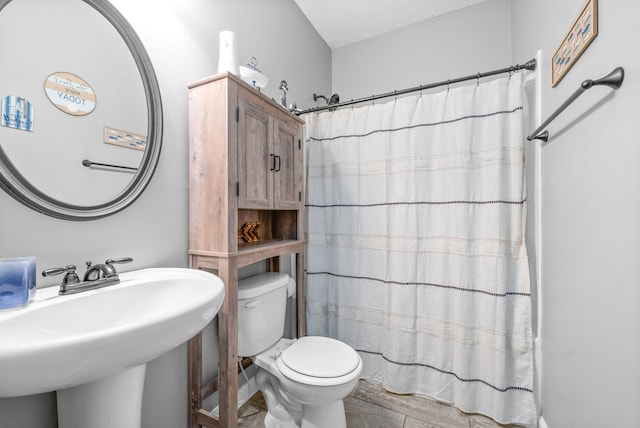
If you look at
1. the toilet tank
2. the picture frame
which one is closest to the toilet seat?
the toilet tank

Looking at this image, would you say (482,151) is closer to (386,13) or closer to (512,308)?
(512,308)

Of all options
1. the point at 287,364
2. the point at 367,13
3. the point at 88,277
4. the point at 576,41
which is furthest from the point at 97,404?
the point at 367,13

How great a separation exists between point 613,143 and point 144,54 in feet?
5.20

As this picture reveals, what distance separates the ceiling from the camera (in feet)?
6.49

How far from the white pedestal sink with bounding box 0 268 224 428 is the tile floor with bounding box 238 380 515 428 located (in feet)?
2.85

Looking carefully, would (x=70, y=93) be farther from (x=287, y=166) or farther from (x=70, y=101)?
(x=287, y=166)

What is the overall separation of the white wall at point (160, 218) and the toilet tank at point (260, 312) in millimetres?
279

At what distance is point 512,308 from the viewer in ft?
4.61

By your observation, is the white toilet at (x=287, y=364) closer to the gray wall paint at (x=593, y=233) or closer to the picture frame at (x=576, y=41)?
the gray wall paint at (x=593, y=233)

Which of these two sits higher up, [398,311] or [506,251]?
→ [506,251]

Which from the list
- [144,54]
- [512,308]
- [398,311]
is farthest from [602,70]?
[144,54]

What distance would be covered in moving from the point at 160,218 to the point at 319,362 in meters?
0.95

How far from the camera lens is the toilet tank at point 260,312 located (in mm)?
1307

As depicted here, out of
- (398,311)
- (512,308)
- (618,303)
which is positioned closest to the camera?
(618,303)
